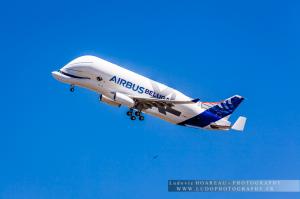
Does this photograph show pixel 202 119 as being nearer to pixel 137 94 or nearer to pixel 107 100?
pixel 137 94

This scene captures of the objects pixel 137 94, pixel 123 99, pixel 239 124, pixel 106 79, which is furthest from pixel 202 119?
pixel 106 79

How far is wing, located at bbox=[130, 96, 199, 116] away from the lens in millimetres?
112250

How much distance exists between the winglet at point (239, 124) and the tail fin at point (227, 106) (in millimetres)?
1866

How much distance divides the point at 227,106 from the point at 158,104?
45.5 ft

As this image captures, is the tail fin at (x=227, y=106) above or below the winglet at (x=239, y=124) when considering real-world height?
above

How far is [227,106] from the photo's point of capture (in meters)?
122

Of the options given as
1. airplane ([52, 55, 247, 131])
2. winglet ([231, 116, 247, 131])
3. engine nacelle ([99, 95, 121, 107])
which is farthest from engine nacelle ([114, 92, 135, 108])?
winglet ([231, 116, 247, 131])

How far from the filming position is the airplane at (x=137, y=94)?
111688 mm

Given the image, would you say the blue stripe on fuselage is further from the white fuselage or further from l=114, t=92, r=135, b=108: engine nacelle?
l=114, t=92, r=135, b=108: engine nacelle

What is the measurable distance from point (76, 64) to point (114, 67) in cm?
587

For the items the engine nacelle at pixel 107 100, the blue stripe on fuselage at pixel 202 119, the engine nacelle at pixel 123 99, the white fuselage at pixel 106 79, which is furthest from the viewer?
the blue stripe on fuselage at pixel 202 119

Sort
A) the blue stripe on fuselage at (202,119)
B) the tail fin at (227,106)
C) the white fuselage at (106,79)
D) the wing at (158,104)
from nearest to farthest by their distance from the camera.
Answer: the white fuselage at (106,79), the wing at (158,104), the blue stripe on fuselage at (202,119), the tail fin at (227,106)

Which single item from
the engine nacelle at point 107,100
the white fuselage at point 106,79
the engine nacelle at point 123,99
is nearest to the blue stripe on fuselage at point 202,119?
the white fuselage at point 106,79

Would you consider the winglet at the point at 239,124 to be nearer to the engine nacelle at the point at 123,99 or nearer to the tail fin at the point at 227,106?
the tail fin at the point at 227,106
